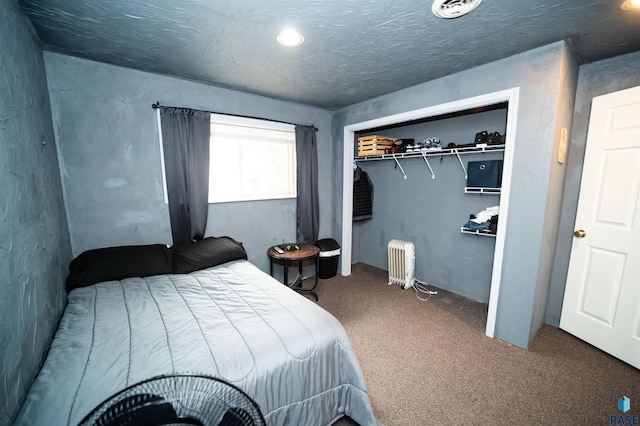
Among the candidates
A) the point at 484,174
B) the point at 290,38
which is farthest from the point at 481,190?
the point at 290,38

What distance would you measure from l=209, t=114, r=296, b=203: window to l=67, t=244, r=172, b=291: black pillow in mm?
790

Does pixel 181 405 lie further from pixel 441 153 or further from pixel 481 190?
pixel 441 153

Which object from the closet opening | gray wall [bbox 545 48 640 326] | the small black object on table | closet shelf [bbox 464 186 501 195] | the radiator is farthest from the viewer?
the radiator

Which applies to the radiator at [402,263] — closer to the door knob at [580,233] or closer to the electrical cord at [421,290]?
the electrical cord at [421,290]

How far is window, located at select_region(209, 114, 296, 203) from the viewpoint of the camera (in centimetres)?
270

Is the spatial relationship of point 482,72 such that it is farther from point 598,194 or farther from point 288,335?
point 288,335

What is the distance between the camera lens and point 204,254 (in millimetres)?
2275

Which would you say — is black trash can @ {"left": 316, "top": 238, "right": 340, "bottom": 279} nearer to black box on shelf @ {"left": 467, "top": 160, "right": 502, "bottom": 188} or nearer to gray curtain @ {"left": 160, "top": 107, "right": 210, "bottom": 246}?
gray curtain @ {"left": 160, "top": 107, "right": 210, "bottom": 246}

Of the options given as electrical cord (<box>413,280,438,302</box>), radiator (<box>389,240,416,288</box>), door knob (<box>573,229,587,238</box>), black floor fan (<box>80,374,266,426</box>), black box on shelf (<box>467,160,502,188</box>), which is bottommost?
electrical cord (<box>413,280,438,302</box>)

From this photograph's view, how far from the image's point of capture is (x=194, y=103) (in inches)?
98.2

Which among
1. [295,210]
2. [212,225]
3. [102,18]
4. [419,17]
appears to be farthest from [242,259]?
[419,17]

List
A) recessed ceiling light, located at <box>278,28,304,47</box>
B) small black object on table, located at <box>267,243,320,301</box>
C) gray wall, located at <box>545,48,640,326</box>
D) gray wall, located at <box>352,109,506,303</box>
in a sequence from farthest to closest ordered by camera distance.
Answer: gray wall, located at <box>352,109,506,303</box>
small black object on table, located at <box>267,243,320,301</box>
gray wall, located at <box>545,48,640,326</box>
recessed ceiling light, located at <box>278,28,304,47</box>

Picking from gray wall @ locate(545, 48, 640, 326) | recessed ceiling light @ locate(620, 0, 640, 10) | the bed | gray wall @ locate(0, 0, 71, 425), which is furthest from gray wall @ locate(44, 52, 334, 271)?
gray wall @ locate(545, 48, 640, 326)

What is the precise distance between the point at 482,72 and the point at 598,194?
142cm
